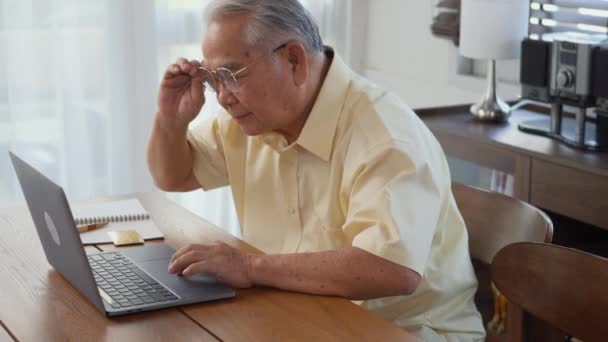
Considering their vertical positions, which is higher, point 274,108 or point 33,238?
point 274,108

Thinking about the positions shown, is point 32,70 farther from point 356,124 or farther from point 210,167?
point 356,124

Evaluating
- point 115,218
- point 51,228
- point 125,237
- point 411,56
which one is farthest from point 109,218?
point 411,56

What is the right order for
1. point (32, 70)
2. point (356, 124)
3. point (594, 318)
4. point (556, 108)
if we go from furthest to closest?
point (32, 70) → point (556, 108) → point (356, 124) → point (594, 318)

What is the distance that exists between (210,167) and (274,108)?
0.40 meters

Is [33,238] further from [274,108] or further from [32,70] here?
[32,70]

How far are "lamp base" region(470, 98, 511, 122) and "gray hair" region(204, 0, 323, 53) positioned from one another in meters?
1.24

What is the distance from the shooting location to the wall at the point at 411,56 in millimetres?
3477

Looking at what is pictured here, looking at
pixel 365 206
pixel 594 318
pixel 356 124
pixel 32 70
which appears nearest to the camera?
pixel 594 318

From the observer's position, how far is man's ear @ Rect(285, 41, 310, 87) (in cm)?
182

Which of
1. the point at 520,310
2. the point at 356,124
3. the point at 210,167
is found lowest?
the point at 520,310

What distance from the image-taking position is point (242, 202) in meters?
2.11

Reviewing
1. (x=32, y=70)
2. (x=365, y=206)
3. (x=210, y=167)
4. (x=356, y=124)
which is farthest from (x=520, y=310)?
(x=32, y=70)

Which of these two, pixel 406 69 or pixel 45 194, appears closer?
pixel 45 194

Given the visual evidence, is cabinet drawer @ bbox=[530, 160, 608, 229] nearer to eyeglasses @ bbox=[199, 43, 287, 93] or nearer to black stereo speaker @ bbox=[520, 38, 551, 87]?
black stereo speaker @ bbox=[520, 38, 551, 87]
